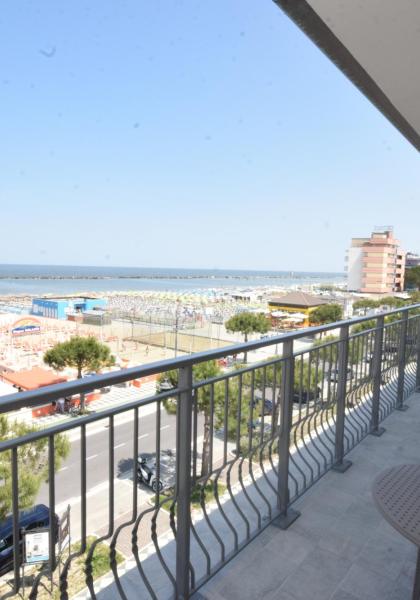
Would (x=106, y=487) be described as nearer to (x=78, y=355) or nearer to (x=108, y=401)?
(x=108, y=401)

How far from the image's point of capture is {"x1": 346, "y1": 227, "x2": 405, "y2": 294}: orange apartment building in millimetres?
64750

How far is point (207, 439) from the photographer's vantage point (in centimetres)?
260

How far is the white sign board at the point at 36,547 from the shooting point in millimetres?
1255

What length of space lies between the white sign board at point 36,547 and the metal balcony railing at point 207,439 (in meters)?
0.03

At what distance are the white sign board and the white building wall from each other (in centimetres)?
7123

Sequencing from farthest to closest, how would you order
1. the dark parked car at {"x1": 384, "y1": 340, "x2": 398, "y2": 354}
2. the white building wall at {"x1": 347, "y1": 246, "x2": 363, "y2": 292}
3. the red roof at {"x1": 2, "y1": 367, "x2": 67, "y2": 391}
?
the white building wall at {"x1": 347, "y1": 246, "x2": 363, "y2": 292} → the red roof at {"x1": 2, "y1": 367, "x2": 67, "y2": 391} → the dark parked car at {"x1": 384, "y1": 340, "x2": 398, "y2": 354}

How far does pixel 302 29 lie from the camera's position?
6.37ft

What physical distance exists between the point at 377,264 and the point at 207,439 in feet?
227

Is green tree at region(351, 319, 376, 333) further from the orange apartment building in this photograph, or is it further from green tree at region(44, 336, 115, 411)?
the orange apartment building

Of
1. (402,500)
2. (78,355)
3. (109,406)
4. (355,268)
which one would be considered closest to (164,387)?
(109,406)

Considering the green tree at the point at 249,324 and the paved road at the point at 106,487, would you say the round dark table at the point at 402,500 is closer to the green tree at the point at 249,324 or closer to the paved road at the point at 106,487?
the paved road at the point at 106,487

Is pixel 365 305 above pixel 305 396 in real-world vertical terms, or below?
below

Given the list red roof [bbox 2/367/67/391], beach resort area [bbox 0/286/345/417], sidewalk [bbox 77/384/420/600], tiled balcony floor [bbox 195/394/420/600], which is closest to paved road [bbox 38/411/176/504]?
sidewalk [bbox 77/384/420/600]

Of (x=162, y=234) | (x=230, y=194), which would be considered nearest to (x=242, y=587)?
(x=230, y=194)
